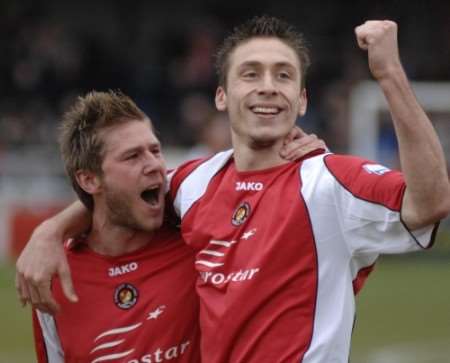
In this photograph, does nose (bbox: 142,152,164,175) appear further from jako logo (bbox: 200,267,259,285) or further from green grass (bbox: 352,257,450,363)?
green grass (bbox: 352,257,450,363)

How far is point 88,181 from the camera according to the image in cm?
534

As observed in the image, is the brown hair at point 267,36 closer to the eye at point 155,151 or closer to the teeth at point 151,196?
the eye at point 155,151

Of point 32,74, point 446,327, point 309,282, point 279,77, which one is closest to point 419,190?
point 309,282

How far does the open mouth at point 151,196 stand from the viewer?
526cm

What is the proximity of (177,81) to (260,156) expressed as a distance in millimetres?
18642

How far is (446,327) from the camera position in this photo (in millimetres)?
13234

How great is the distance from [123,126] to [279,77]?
0.82 meters

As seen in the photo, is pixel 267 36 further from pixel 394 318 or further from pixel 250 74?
pixel 394 318

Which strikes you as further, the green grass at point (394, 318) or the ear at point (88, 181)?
the green grass at point (394, 318)

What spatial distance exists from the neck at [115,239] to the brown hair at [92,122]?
27cm

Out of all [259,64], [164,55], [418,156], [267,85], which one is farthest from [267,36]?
[164,55]

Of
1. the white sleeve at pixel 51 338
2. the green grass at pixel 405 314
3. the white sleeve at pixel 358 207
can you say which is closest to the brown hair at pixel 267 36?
the white sleeve at pixel 358 207

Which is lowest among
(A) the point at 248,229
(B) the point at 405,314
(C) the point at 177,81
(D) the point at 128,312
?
(B) the point at 405,314

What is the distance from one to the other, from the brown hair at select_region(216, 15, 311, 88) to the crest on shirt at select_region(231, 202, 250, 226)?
0.59 meters
